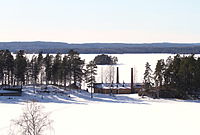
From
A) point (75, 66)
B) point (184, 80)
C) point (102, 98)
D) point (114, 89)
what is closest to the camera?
point (102, 98)

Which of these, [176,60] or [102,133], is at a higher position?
[176,60]

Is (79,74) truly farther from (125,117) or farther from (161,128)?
(161,128)

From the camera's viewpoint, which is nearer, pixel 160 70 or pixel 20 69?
pixel 160 70

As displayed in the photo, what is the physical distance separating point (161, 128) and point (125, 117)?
272 inches

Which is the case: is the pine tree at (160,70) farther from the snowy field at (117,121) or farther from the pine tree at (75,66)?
the snowy field at (117,121)

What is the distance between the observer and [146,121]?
3225 cm

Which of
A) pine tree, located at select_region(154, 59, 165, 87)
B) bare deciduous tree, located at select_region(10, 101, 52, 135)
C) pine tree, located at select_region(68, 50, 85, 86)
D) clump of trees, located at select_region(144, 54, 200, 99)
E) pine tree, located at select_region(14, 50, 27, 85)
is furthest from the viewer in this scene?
pine tree, located at select_region(68, 50, 85, 86)

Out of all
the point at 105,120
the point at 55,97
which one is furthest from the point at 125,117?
the point at 55,97

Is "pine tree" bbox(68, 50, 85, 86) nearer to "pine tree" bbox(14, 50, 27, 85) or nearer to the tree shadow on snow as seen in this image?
the tree shadow on snow

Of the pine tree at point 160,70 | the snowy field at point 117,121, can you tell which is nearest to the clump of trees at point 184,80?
the pine tree at point 160,70

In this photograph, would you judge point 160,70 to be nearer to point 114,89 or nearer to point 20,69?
point 114,89

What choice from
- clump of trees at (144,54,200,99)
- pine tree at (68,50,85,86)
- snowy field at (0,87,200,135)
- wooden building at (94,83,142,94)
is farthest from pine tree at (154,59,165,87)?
snowy field at (0,87,200,135)

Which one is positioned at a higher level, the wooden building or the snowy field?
the snowy field

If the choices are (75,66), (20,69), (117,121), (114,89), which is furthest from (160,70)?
(117,121)
